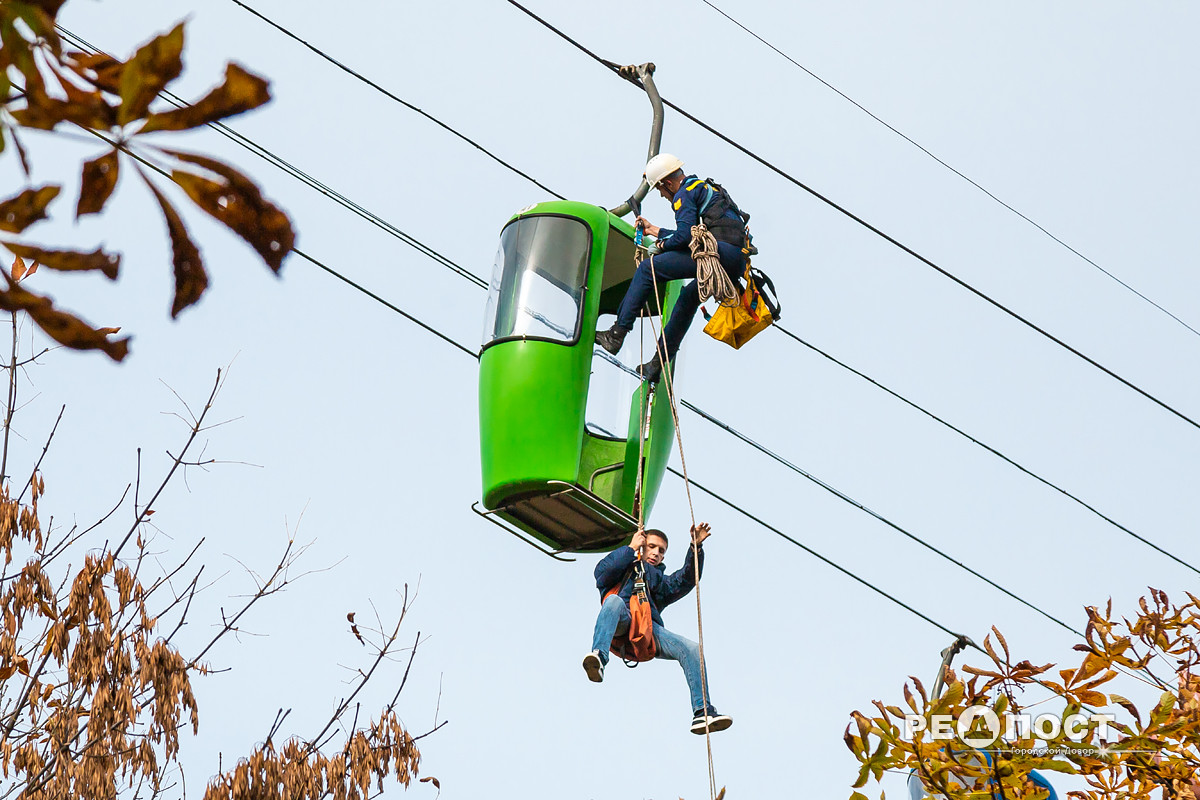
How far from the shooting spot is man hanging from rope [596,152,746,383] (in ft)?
25.7

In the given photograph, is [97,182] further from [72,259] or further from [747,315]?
[747,315]

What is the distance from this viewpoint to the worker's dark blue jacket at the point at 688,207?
789 cm

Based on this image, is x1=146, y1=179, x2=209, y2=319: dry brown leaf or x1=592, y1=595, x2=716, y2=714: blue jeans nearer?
x1=146, y1=179, x2=209, y2=319: dry brown leaf

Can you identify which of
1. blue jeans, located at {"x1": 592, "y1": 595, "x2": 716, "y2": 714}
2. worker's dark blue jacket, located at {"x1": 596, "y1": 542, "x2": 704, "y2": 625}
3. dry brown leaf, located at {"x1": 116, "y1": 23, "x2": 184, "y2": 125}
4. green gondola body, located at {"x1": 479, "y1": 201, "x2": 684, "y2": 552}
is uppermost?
green gondola body, located at {"x1": 479, "y1": 201, "x2": 684, "y2": 552}

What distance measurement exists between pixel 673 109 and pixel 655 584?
3.18 metres

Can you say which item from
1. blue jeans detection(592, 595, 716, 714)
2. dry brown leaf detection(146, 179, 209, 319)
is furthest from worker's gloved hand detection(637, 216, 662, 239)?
dry brown leaf detection(146, 179, 209, 319)

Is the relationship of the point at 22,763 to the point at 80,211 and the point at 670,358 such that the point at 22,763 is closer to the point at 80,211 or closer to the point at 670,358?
the point at 670,358

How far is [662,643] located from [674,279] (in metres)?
1.83

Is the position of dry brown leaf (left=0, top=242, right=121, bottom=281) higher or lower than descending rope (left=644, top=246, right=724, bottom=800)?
lower

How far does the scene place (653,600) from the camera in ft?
26.4

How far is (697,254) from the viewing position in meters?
7.73

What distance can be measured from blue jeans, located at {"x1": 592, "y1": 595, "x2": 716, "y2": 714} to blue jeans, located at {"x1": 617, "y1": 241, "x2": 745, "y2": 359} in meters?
1.41

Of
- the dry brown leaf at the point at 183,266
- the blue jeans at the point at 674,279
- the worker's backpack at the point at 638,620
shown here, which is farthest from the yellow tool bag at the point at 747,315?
Result: the dry brown leaf at the point at 183,266

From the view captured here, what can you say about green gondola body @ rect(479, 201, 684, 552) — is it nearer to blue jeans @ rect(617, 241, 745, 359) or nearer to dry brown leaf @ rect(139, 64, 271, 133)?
blue jeans @ rect(617, 241, 745, 359)
